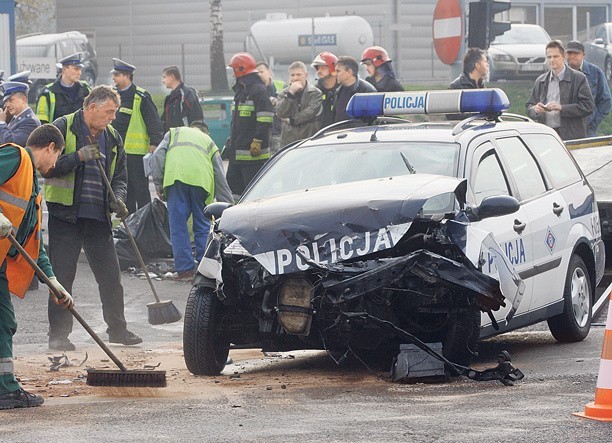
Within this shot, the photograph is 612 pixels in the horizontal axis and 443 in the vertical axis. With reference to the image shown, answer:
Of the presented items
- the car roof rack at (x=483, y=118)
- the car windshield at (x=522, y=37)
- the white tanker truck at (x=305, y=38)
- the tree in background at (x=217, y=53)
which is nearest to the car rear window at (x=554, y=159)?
the car roof rack at (x=483, y=118)

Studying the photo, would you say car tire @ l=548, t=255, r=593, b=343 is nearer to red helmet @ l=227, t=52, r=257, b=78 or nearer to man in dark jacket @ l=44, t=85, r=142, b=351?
man in dark jacket @ l=44, t=85, r=142, b=351

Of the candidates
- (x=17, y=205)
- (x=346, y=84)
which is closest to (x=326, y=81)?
(x=346, y=84)

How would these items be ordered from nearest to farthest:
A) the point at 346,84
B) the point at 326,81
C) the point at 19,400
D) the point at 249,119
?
the point at 19,400 < the point at 346,84 < the point at 249,119 < the point at 326,81

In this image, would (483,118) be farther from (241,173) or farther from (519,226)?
(241,173)

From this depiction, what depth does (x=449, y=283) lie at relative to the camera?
755 centimetres

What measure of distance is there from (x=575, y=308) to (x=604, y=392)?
2997mm

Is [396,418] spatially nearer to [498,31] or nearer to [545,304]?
[545,304]

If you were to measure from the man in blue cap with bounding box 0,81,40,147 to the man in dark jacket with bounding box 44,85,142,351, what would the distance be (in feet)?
6.27

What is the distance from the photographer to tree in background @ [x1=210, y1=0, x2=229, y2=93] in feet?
131

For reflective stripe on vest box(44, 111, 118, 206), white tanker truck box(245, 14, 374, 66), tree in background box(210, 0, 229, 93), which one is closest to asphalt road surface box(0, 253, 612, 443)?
reflective stripe on vest box(44, 111, 118, 206)

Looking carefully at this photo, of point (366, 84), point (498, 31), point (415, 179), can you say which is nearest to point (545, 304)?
point (415, 179)

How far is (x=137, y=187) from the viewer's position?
15.0 m

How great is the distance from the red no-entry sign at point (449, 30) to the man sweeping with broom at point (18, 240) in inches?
338

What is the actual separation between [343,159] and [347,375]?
152 cm
